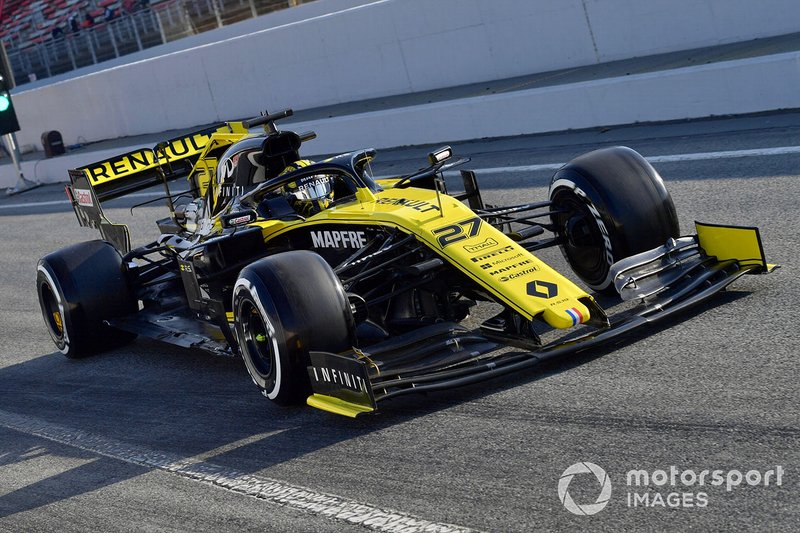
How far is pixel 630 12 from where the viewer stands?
50.3ft

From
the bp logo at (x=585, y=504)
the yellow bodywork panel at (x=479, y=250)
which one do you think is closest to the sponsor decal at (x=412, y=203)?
the yellow bodywork panel at (x=479, y=250)

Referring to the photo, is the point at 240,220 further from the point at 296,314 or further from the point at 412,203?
the point at 296,314

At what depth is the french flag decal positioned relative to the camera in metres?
5.98

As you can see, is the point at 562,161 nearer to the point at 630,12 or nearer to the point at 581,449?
the point at 630,12

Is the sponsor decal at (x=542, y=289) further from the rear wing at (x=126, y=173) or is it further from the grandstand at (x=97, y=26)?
the grandstand at (x=97, y=26)

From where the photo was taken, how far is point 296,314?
6055 millimetres

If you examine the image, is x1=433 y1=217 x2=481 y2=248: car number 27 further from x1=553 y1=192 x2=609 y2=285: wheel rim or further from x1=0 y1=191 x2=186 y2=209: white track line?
x1=0 y1=191 x2=186 y2=209: white track line

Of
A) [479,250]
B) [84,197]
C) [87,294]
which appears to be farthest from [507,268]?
[84,197]

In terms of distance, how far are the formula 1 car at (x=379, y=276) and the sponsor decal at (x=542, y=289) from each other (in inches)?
0.4

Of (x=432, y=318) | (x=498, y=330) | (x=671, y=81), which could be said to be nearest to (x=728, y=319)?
(x=498, y=330)

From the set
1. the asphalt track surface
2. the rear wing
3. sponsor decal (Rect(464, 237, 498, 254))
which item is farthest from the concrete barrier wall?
sponsor decal (Rect(464, 237, 498, 254))

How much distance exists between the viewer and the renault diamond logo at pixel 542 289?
6.14 meters

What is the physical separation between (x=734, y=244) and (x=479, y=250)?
1660 millimetres

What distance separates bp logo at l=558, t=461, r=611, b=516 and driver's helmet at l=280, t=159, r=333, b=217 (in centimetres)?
360
